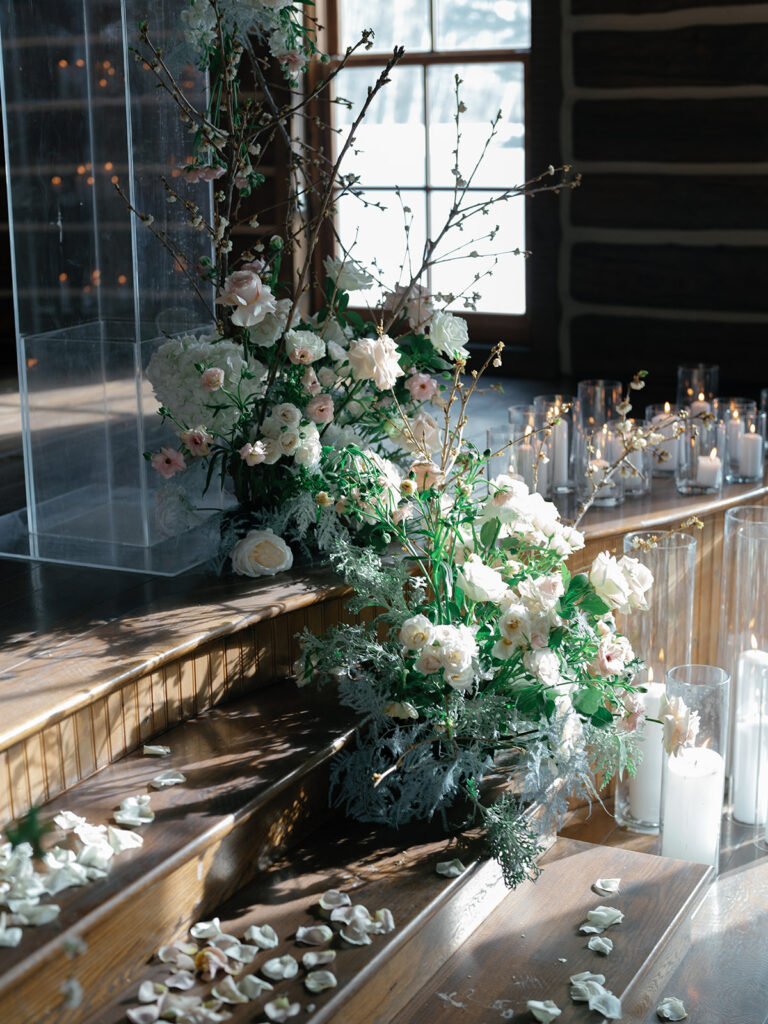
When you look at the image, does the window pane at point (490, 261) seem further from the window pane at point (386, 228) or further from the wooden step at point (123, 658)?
the wooden step at point (123, 658)

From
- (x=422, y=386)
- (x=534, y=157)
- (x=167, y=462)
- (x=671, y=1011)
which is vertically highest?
(x=534, y=157)

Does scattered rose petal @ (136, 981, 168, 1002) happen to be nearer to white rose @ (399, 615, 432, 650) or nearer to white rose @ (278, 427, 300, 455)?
white rose @ (399, 615, 432, 650)

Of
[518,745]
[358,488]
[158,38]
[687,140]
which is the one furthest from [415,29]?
[518,745]

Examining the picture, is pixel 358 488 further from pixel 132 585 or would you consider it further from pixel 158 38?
pixel 158 38

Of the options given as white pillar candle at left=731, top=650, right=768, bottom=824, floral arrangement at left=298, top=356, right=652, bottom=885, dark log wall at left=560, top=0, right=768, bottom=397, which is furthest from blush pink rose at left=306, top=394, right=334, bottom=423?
dark log wall at left=560, top=0, right=768, bottom=397

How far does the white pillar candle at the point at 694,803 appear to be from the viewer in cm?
254

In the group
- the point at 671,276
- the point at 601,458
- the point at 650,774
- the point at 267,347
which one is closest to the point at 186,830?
the point at 267,347

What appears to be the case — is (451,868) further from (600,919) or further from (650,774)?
(650,774)

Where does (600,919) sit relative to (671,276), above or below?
below

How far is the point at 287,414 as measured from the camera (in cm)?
238

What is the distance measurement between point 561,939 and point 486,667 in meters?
0.48

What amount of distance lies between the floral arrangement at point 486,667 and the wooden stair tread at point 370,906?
2.2 inches

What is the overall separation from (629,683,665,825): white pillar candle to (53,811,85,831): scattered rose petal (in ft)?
4.70

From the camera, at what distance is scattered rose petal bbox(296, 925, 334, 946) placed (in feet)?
5.80
